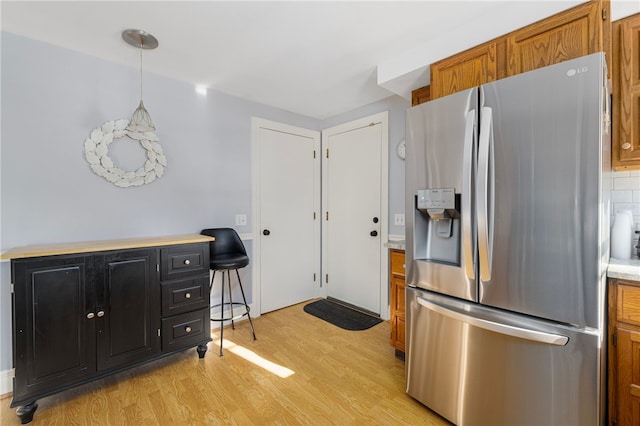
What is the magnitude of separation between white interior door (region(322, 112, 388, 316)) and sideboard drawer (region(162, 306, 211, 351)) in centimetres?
170

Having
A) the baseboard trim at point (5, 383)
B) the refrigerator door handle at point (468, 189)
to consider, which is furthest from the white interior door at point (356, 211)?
the baseboard trim at point (5, 383)

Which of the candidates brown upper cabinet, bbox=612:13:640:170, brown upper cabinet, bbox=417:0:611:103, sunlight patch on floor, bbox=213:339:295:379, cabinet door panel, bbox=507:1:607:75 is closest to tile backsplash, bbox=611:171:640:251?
brown upper cabinet, bbox=612:13:640:170

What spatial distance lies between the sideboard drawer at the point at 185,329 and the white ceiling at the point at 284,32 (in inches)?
79.9

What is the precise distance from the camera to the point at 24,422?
1595 mm

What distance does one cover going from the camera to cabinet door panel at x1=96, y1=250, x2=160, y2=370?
185 cm

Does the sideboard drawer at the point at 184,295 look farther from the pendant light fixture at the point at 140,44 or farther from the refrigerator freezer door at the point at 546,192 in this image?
the refrigerator freezer door at the point at 546,192

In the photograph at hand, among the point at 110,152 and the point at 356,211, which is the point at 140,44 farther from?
the point at 356,211

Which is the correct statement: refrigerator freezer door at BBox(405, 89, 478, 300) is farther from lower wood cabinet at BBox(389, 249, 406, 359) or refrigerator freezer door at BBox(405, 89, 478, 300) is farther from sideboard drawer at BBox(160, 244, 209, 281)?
sideboard drawer at BBox(160, 244, 209, 281)

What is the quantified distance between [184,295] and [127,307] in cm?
37

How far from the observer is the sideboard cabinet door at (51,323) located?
159 centimetres

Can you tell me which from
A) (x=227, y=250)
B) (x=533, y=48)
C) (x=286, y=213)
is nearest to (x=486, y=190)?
(x=533, y=48)

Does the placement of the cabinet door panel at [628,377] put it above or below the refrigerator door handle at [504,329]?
below

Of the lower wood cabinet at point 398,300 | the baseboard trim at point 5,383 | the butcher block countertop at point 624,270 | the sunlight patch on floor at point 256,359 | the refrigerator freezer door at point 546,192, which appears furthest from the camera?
the lower wood cabinet at point 398,300

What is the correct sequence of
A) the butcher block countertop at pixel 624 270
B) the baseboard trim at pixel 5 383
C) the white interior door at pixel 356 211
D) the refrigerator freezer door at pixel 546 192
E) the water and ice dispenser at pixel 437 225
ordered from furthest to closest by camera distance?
1. the white interior door at pixel 356 211
2. the baseboard trim at pixel 5 383
3. the water and ice dispenser at pixel 437 225
4. the butcher block countertop at pixel 624 270
5. the refrigerator freezer door at pixel 546 192
